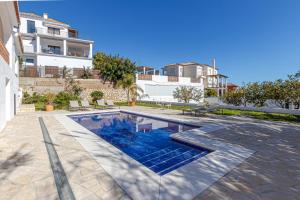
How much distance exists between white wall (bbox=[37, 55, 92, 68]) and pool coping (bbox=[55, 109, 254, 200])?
2993 cm

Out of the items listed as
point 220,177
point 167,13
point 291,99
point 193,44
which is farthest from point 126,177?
point 193,44

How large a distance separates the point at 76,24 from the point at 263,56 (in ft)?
118

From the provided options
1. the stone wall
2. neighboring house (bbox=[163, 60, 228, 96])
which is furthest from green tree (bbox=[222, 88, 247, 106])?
neighboring house (bbox=[163, 60, 228, 96])

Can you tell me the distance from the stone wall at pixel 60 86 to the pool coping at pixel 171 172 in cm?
1928

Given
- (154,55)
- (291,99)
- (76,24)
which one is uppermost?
(76,24)

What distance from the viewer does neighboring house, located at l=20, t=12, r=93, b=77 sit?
32000 millimetres

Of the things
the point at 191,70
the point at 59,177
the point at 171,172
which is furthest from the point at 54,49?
the point at 171,172

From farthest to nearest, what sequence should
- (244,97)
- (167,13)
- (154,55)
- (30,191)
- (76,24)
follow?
(154,55), (76,24), (167,13), (244,97), (30,191)

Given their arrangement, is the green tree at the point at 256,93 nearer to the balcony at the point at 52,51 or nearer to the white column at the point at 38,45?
the balcony at the point at 52,51

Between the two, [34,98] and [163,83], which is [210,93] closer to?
[163,83]

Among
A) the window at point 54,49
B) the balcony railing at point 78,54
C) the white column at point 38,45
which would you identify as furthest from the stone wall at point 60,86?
the window at point 54,49

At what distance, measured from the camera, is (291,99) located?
16484 mm

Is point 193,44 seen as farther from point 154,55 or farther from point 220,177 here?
point 220,177

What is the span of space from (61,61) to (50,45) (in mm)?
4284
